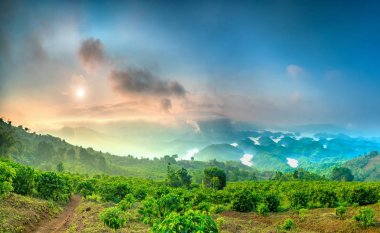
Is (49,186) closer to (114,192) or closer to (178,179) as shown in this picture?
(114,192)

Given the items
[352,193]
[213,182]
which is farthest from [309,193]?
[213,182]

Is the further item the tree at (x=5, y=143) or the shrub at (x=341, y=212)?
the tree at (x=5, y=143)

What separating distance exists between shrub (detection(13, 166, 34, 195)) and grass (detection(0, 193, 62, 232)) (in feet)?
23.6

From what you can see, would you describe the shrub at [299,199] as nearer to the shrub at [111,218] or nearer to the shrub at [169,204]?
the shrub at [169,204]

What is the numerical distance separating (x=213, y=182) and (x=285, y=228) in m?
93.8

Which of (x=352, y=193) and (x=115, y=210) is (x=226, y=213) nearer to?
(x=352, y=193)

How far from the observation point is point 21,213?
1714 inches

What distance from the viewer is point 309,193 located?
6925 cm

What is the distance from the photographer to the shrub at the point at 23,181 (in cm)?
5884

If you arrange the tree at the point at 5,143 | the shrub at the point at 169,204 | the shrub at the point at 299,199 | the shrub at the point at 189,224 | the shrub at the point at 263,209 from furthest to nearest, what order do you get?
the tree at the point at 5,143 < the shrub at the point at 299,199 < the shrub at the point at 263,209 < the shrub at the point at 169,204 < the shrub at the point at 189,224

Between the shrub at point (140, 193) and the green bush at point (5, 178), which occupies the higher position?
the green bush at point (5, 178)

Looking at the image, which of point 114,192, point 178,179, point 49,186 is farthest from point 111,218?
point 178,179

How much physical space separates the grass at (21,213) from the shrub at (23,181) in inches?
283

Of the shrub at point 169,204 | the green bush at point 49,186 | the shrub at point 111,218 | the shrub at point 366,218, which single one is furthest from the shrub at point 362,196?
the green bush at point 49,186
